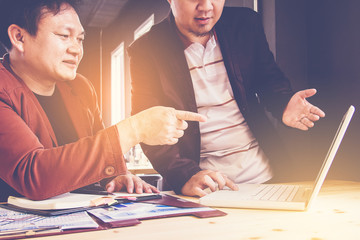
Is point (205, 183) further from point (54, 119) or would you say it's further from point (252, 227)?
point (54, 119)

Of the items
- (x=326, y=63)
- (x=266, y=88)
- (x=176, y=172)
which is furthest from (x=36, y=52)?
(x=326, y=63)

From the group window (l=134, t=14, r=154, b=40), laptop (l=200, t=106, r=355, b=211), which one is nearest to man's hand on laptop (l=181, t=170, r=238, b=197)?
laptop (l=200, t=106, r=355, b=211)

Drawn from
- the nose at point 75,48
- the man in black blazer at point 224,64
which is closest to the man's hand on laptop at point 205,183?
the man in black blazer at point 224,64

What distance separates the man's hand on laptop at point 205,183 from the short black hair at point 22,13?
0.78 m

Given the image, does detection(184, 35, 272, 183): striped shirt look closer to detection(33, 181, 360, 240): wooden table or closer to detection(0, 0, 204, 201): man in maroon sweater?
detection(0, 0, 204, 201): man in maroon sweater

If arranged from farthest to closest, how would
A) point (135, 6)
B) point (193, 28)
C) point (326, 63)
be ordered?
point (135, 6)
point (326, 63)
point (193, 28)

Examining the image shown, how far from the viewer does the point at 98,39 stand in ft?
24.0

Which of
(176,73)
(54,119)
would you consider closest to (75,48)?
(54,119)

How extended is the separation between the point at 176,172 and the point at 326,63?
1.15 metres

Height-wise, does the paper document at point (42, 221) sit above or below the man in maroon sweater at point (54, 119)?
below

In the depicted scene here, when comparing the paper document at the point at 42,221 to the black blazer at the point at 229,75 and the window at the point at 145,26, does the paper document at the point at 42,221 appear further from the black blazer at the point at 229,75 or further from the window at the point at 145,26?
the window at the point at 145,26

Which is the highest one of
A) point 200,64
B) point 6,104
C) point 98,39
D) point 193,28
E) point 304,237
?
point 98,39

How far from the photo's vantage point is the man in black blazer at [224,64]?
4.83ft

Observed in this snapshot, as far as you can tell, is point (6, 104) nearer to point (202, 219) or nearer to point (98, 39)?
point (202, 219)
